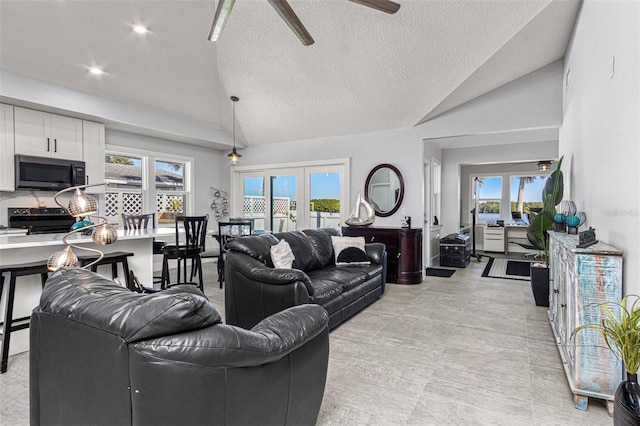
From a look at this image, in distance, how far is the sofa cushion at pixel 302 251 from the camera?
3906 mm

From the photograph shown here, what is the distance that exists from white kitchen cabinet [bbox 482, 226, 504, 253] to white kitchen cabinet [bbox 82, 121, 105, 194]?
8.81m

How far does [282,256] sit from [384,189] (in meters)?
3.23

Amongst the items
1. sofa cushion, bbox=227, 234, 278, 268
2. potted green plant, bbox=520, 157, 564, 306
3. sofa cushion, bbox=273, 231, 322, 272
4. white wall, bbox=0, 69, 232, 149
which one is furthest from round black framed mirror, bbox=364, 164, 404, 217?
white wall, bbox=0, 69, 232, 149

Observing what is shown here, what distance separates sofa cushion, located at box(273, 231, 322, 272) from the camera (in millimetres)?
3906

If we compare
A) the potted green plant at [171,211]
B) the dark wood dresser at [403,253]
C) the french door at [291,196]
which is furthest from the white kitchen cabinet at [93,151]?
the dark wood dresser at [403,253]

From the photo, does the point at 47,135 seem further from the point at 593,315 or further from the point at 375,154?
the point at 593,315

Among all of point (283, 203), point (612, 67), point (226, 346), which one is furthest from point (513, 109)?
point (226, 346)

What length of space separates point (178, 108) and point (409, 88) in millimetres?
3960

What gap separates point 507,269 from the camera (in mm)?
6773

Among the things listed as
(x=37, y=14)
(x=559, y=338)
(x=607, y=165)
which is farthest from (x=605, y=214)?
(x=37, y=14)

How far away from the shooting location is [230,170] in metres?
8.10

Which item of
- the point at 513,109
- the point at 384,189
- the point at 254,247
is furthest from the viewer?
the point at 384,189

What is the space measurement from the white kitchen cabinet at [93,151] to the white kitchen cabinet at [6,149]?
91 cm

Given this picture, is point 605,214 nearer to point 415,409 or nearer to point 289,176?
point 415,409
